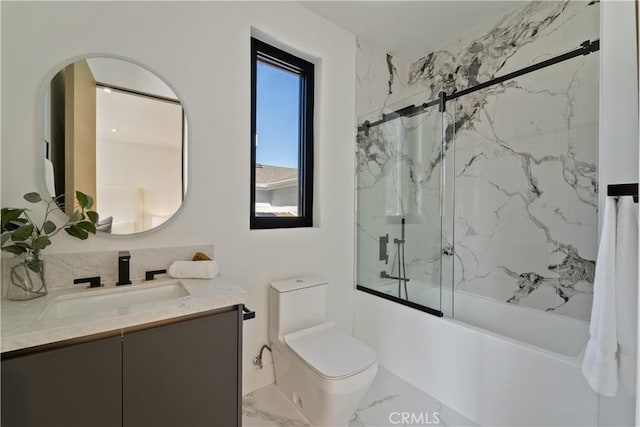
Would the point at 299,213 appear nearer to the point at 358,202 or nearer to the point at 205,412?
the point at 358,202

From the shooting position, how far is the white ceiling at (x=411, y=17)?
1895 mm

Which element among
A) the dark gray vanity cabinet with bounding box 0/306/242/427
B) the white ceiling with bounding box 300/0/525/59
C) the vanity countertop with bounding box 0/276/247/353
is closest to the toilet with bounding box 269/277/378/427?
the dark gray vanity cabinet with bounding box 0/306/242/427

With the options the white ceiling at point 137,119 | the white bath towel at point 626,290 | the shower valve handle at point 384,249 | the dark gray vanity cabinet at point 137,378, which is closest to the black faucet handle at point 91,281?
the dark gray vanity cabinet at point 137,378

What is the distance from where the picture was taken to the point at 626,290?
1.07 m

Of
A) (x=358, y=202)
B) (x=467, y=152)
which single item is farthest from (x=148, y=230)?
(x=467, y=152)

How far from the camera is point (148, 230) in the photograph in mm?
1376

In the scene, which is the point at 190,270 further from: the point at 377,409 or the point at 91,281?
the point at 377,409

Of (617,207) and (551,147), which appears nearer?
(617,207)

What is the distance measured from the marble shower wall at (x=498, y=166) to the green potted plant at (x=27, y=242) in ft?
5.78

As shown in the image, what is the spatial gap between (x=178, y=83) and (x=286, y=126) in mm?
740

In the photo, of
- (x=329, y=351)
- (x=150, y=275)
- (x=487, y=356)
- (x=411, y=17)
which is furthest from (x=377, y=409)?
(x=411, y=17)

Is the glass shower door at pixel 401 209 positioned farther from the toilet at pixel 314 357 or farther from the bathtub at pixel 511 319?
the toilet at pixel 314 357

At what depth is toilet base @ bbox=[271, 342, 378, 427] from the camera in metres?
1.27

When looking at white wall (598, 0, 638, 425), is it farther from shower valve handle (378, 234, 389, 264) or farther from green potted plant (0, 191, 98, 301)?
green potted plant (0, 191, 98, 301)
